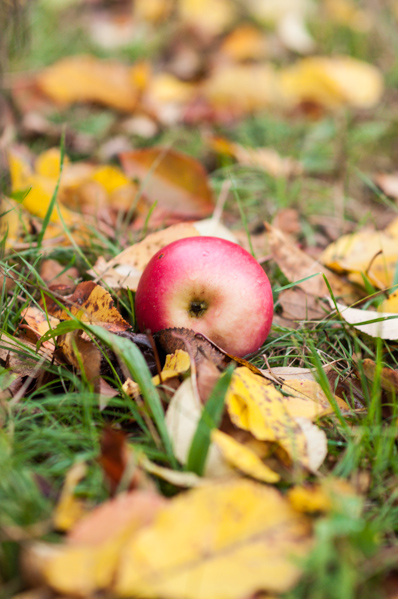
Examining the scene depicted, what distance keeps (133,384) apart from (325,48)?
11.6 feet

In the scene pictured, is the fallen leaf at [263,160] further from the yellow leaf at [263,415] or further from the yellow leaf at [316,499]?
the yellow leaf at [316,499]

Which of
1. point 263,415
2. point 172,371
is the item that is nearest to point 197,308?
point 172,371

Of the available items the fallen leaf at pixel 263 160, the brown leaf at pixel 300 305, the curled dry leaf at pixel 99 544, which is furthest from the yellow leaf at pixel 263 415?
the fallen leaf at pixel 263 160

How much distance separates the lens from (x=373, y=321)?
123cm

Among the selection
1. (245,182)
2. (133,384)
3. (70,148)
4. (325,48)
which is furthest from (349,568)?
(325,48)

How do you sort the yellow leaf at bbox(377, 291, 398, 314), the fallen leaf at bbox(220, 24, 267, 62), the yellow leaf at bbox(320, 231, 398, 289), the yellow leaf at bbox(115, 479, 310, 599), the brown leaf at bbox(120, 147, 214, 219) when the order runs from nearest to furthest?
the yellow leaf at bbox(115, 479, 310, 599) < the yellow leaf at bbox(377, 291, 398, 314) < the yellow leaf at bbox(320, 231, 398, 289) < the brown leaf at bbox(120, 147, 214, 219) < the fallen leaf at bbox(220, 24, 267, 62)

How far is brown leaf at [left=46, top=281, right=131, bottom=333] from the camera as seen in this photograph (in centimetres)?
118

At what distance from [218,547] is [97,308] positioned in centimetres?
66

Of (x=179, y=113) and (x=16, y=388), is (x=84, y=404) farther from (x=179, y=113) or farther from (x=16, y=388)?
(x=179, y=113)

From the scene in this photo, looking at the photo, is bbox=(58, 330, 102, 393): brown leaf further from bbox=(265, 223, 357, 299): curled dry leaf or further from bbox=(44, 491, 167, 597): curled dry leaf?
bbox=(265, 223, 357, 299): curled dry leaf

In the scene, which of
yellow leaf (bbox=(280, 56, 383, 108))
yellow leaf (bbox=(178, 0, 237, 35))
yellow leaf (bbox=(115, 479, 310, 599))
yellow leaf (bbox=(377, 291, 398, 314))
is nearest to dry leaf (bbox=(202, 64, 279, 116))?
yellow leaf (bbox=(280, 56, 383, 108))

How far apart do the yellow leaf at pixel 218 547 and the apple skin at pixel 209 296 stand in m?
0.46

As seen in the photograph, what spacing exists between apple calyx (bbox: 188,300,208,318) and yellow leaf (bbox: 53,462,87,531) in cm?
49

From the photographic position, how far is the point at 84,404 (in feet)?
3.23
